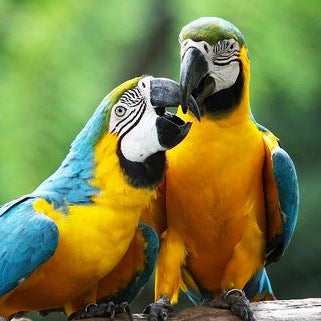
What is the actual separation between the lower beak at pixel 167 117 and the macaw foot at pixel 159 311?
0.55m

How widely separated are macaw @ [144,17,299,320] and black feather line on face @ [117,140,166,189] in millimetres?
259

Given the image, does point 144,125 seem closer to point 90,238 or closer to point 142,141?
point 142,141

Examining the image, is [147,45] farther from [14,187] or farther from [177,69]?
[14,187]

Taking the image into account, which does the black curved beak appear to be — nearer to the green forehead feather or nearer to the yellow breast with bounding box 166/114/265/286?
the green forehead feather

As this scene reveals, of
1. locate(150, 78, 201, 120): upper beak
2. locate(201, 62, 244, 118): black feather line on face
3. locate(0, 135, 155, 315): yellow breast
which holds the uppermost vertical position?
locate(150, 78, 201, 120): upper beak

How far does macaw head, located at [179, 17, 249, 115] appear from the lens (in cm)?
318

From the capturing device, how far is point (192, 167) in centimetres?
337

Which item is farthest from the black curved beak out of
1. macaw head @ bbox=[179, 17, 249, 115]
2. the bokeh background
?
the bokeh background

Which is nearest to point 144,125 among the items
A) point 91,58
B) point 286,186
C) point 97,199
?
point 97,199

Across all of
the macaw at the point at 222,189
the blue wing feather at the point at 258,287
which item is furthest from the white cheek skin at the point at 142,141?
the blue wing feather at the point at 258,287

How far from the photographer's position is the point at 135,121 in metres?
3.11

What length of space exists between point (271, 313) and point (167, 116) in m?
0.74

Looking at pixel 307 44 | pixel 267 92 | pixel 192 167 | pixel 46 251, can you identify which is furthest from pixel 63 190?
pixel 307 44

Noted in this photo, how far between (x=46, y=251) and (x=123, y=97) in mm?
530
